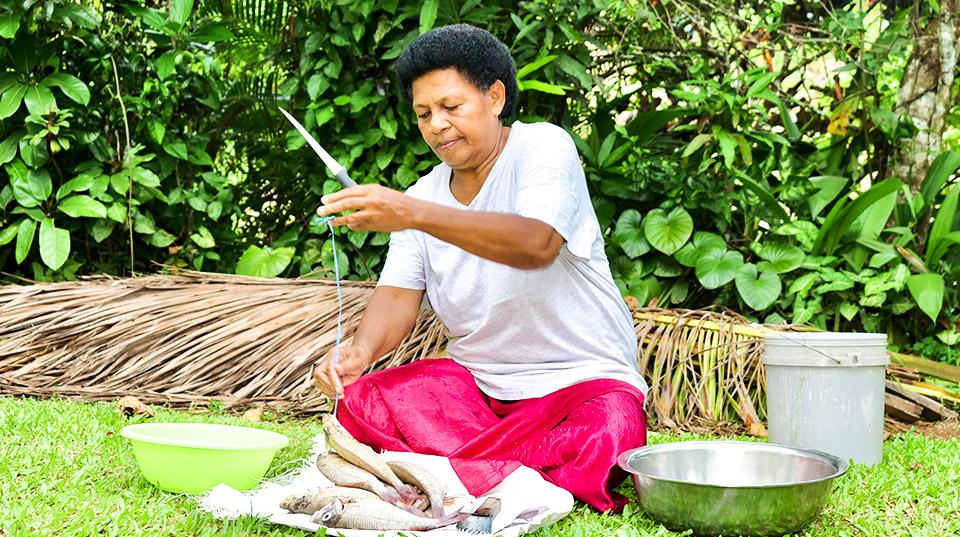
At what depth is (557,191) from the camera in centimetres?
232

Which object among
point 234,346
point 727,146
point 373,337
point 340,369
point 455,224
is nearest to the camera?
point 455,224

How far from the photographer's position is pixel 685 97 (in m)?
4.30

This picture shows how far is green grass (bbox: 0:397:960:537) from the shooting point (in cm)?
206

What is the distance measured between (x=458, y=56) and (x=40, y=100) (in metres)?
2.60

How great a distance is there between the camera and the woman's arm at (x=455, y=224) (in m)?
1.96

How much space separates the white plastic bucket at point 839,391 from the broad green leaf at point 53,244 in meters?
3.09

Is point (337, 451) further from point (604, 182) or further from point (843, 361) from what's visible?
point (604, 182)

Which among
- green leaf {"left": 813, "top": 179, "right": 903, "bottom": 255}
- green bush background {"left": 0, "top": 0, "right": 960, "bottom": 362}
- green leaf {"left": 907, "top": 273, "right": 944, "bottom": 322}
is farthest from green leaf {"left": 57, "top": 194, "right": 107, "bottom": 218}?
green leaf {"left": 907, "top": 273, "right": 944, "bottom": 322}

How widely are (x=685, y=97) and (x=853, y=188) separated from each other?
1.02 metres

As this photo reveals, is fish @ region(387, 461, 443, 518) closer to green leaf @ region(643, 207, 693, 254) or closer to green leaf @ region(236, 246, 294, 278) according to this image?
green leaf @ region(643, 207, 693, 254)

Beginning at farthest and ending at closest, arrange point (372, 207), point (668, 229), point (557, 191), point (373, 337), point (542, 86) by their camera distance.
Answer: point (668, 229) < point (542, 86) < point (373, 337) < point (557, 191) < point (372, 207)

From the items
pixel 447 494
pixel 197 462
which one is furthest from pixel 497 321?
pixel 197 462

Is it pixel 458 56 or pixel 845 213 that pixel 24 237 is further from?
pixel 845 213

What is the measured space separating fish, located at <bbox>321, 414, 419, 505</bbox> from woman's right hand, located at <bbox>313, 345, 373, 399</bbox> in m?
0.14
